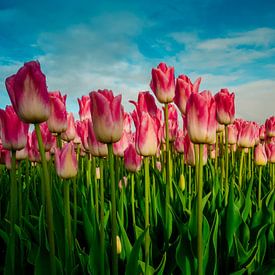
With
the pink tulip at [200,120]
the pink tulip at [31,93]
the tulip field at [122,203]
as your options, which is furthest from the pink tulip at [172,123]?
the pink tulip at [31,93]

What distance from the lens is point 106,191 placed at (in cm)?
448

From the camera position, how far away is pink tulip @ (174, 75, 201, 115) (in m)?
2.54

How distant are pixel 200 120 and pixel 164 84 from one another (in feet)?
2.98

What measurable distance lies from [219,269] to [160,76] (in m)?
1.35

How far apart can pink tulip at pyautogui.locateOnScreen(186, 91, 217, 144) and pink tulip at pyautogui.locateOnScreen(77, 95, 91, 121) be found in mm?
2603

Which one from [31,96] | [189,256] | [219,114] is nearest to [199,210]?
[189,256]

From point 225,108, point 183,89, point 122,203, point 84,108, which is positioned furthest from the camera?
point 84,108

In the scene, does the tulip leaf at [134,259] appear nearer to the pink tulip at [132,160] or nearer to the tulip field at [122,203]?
the tulip field at [122,203]

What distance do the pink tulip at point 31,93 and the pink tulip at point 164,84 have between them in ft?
4.08

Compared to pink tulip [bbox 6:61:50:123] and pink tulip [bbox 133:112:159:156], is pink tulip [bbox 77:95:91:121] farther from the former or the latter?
pink tulip [bbox 6:61:50:123]

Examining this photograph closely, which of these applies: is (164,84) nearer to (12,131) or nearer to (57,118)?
(57,118)

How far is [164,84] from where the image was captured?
272 centimetres

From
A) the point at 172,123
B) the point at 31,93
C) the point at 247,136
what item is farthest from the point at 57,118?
the point at 247,136

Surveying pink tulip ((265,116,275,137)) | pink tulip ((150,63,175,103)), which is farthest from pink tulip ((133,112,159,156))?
pink tulip ((265,116,275,137))
